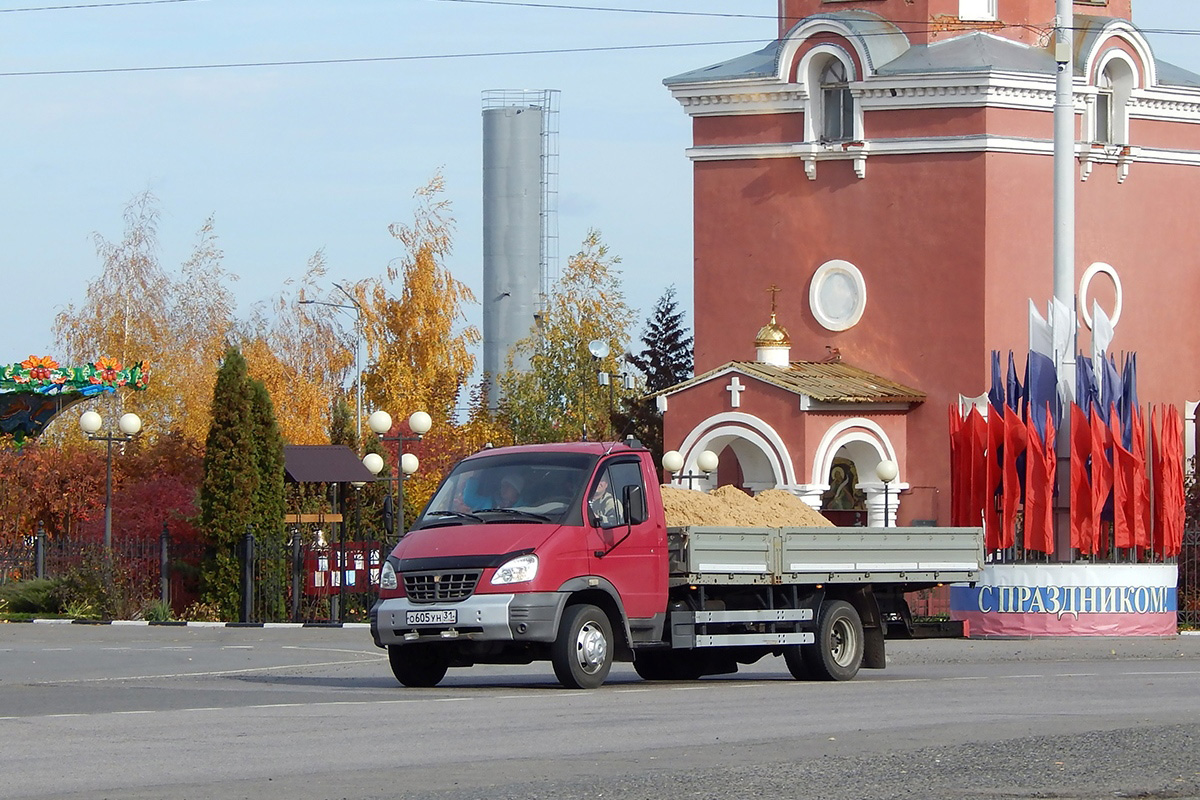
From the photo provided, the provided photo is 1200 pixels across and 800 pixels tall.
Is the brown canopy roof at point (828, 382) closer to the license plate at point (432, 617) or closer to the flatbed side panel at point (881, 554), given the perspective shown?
the flatbed side panel at point (881, 554)

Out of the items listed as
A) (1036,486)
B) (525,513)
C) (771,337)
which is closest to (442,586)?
(525,513)

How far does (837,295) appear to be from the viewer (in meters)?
40.6

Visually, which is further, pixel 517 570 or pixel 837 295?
pixel 837 295

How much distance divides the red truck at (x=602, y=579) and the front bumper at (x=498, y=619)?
1 centimetres

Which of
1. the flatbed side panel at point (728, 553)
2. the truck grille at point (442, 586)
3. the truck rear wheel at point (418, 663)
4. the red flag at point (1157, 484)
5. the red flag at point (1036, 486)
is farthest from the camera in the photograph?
the red flag at point (1157, 484)

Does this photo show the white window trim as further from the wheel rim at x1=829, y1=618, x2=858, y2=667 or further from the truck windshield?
the truck windshield

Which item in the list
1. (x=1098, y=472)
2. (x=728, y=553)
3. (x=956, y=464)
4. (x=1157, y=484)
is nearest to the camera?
(x=728, y=553)

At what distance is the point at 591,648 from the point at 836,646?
10.4 feet

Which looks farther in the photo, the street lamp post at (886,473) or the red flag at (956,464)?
the street lamp post at (886,473)

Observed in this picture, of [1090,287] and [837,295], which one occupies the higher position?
[1090,287]

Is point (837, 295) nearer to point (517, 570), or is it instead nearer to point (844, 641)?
point (844, 641)

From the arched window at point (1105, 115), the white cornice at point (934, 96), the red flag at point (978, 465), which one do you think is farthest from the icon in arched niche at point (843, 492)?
the red flag at point (978, 465)

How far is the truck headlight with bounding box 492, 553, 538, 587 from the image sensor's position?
695 inches

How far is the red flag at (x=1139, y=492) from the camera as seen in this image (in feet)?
101
